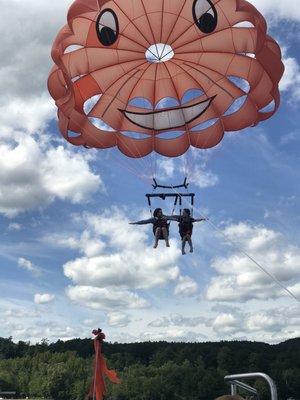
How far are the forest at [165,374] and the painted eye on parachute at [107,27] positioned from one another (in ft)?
249

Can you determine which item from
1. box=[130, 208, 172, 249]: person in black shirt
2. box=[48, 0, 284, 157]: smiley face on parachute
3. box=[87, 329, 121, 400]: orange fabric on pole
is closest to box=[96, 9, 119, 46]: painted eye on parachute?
box=[48, 0, 284, 157]: smiley face on parachute

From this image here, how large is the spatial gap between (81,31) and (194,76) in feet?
12.5

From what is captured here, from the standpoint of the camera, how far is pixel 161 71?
57.9 feet

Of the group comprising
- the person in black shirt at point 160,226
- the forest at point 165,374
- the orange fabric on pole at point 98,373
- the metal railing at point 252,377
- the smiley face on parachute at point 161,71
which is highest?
the forest at point 165,374

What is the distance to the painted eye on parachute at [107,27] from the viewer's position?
15.4 meters

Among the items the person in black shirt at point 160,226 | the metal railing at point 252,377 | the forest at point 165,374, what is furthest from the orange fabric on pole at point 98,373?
the forest at point 165,374

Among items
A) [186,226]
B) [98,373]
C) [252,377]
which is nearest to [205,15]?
[186,226]

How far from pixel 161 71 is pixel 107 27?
272 centimetres

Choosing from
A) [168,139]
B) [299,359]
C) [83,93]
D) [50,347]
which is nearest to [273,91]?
[168,139]

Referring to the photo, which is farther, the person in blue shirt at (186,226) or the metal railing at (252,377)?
the person in blue shirt at (186,226)

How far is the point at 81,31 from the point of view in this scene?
51.5 feet

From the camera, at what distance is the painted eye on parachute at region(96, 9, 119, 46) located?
50.5ft

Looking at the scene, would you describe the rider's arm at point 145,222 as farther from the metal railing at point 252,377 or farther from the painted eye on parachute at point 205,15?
the metal railing at point 252,377

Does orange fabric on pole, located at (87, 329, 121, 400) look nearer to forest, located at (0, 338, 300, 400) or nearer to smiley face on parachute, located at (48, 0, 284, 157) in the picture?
smiley face on parachute, located at (48, 0, 284, 157)
